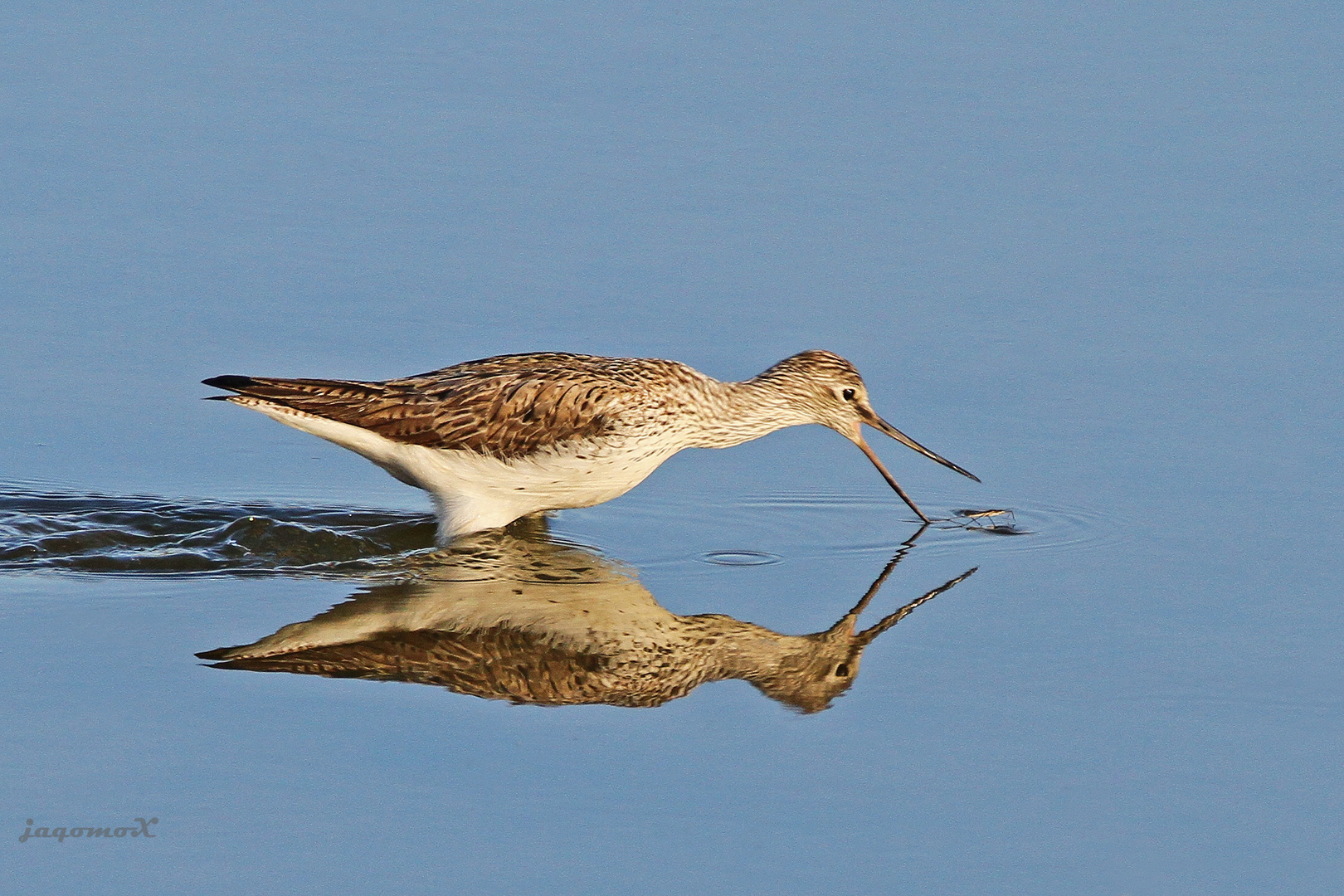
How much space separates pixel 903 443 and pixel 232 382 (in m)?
4.29

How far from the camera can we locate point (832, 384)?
11477 millimetres

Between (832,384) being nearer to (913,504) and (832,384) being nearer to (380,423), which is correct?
(913,504)

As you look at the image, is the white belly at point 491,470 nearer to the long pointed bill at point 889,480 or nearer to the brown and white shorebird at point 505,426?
the brown and white shorebird at point 505,426

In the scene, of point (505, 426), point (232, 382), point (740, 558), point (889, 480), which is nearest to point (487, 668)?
point (740, 558)

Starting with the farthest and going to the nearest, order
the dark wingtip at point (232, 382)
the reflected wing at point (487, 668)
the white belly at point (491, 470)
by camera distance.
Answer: the white belly at point (491, 470), the dark wingtip at point (232, 382), the reflected wing at point (487, 668)

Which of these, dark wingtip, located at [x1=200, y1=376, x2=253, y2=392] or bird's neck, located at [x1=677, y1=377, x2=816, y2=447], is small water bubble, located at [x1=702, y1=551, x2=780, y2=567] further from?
dark wingtip, located at [x1=200, y1=376, x2=253, y2=392]

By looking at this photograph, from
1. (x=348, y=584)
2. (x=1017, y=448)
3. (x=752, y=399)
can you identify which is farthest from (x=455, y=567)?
(x=1017, y=448)

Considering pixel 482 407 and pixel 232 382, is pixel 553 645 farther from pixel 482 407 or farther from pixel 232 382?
pixel 232 382

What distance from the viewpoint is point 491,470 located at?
35.7 ft

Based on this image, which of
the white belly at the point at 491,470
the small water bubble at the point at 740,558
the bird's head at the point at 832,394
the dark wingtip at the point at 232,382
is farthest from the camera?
the bird's head at the point at 832,394

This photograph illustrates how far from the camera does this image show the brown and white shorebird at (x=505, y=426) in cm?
1082

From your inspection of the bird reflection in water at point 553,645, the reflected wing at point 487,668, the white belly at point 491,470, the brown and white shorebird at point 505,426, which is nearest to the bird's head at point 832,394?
the brown and white shorebird at point 505,426

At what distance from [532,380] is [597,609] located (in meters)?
2.05

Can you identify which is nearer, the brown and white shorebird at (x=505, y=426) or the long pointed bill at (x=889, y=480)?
the brown and white shorebird at (x=505, y=426)
